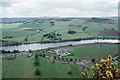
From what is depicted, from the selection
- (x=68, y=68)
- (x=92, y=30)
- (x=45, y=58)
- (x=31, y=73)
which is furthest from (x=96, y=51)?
(x=92, y=30)

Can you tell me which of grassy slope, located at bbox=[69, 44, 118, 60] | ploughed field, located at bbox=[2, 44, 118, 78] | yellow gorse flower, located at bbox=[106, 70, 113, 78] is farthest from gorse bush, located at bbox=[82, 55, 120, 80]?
grassy slope, located at bbox=[69, 44, 118, 60]

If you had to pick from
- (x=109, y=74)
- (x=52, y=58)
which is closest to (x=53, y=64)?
(x=52, y=58)

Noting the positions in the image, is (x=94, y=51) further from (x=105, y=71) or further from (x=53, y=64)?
(x=105, y=71)

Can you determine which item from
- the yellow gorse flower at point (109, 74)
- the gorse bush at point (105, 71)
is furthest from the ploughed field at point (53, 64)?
the yellow gorse flower at point (109, 74)

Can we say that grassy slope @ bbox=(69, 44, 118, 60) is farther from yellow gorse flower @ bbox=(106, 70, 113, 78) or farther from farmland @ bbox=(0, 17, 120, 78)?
yellow gorse flower @ bbox=(106, 70, 113, 78)

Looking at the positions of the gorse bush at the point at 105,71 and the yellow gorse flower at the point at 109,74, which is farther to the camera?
the gorse bush at the point at 105,71

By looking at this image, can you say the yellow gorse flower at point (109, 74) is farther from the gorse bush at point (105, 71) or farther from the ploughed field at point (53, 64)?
the ploughed field at point (53, 64)

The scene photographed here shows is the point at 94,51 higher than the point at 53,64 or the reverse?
higher
